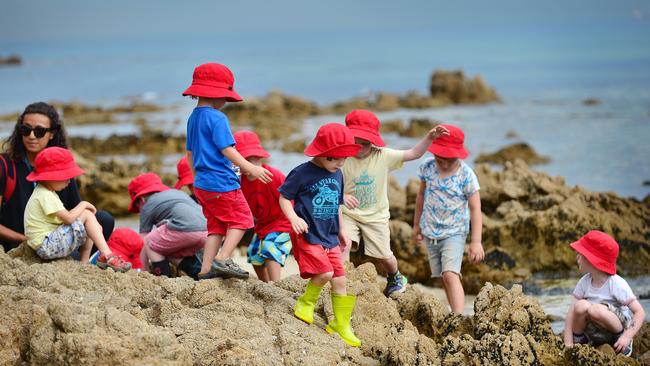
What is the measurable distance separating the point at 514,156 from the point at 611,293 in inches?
439

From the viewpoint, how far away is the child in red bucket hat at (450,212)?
615 cm

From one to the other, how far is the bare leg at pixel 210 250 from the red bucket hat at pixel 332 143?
3.31ft

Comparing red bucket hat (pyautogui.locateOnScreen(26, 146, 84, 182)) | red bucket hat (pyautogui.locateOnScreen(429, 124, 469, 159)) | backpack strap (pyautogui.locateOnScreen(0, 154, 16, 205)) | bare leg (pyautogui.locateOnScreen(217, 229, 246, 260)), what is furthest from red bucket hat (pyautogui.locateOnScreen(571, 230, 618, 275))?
backpack strap (pyautogui.locateOnScreen(0, 154, 16, 205))

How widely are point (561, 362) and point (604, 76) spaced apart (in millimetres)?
40375

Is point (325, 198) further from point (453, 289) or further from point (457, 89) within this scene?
point (457, 89)

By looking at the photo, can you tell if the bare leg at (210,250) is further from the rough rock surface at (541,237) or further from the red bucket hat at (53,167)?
the rough rock surface at (541,237)

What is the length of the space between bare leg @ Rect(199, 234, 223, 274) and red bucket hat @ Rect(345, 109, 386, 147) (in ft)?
4.36

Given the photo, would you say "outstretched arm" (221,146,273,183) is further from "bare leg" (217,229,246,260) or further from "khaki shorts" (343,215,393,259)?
"khaki shorts" (343,215,393,259)

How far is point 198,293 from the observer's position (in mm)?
4949

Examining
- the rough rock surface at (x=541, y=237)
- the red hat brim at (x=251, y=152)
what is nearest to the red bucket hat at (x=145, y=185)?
the red hat brim at (x=251, y=152)

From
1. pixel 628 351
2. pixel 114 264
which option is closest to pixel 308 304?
pixel 114 264

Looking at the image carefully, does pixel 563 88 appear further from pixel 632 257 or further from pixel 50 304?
pixel 50 304

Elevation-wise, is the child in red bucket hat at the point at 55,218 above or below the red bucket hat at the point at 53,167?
below

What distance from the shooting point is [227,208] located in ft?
17.7
